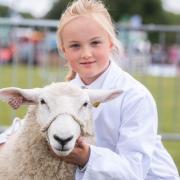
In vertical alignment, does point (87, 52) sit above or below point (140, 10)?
above

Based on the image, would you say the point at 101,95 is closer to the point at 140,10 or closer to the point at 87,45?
the point at 87,45

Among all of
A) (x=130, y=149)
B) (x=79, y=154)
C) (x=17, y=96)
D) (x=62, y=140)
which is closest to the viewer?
(x=62, y=140)

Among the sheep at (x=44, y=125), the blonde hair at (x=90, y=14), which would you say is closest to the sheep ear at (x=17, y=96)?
the sheep at (x=44, y=125)

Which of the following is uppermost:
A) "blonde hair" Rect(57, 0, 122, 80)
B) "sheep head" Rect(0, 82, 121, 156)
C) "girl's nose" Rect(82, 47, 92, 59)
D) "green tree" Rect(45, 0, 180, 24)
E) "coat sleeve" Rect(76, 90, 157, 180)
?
"blonde hair" Rect(57, 0, 122, 80)

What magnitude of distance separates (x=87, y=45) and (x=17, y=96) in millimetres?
544

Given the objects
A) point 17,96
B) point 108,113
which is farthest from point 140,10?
point 17,96

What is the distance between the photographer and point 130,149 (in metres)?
3.68

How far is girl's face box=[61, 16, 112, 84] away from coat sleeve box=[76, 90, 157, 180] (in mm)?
288

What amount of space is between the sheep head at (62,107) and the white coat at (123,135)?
15cm

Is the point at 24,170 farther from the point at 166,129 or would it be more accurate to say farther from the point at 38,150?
the point at 166,129

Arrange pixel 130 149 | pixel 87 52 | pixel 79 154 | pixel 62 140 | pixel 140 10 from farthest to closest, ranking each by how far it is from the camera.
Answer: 1. pixel 140 10
2. pixel 87 52
3. pixel 130 149
4. pixel 79 154
5. pixel 62 140

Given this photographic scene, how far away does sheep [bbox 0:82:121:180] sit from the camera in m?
3.35

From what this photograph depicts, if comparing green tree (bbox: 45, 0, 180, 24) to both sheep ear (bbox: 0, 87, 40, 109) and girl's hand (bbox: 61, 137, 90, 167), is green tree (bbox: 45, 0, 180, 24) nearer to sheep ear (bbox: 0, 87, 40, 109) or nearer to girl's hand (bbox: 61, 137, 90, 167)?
sheep ear (bbox: 0, 87, 40, 109)

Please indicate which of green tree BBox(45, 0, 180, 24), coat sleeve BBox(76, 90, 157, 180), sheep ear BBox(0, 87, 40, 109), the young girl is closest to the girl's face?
the young girl
